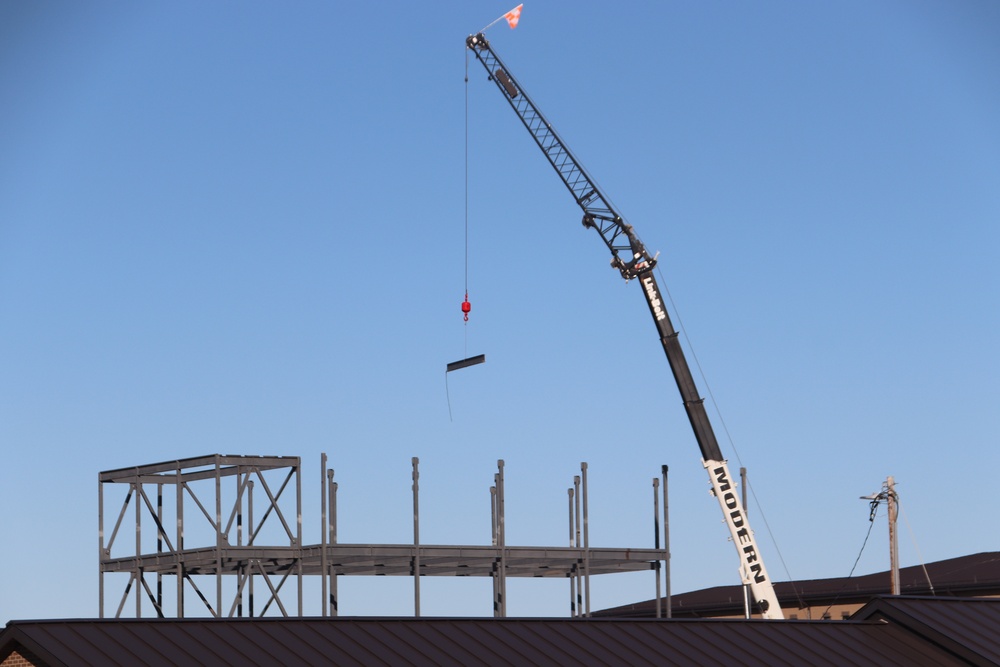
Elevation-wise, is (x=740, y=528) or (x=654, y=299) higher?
(x=654, y=299)

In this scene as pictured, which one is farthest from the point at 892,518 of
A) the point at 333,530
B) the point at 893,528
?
the point at 333,530

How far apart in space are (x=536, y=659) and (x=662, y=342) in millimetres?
26813

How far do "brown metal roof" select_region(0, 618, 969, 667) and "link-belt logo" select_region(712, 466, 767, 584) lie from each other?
60.7ft

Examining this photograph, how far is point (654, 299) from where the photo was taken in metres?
56.8

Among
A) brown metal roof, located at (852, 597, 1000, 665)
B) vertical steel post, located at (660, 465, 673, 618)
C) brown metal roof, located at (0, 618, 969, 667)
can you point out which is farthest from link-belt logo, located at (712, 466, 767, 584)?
brown metal roof, located at (0, 618, 969, 667)

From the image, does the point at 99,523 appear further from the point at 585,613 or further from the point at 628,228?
the point at 628,228

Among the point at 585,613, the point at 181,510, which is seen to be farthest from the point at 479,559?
the point at 181,510

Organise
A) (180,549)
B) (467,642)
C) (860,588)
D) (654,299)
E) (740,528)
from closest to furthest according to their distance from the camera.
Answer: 1. (467,642)
2. (180,549)
3. (740,528)
4. (654,299)
5. (860,588)

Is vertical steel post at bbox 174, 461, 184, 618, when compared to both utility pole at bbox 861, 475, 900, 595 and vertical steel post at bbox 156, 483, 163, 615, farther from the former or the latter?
utility pole at bbox 861, 475, 900, 595

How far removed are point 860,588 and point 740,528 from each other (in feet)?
71.1

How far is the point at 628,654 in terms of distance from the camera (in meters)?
30.9

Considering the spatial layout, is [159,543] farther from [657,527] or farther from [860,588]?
[860,588]

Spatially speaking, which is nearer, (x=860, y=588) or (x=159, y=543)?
(x=159, y=543)

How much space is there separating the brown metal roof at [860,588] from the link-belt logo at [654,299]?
16.9 meters
